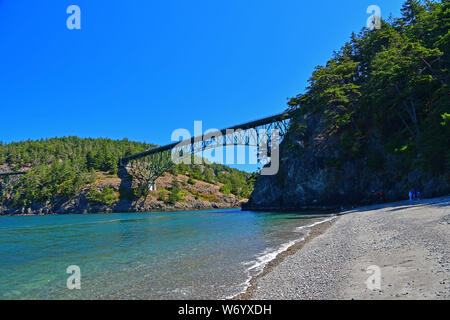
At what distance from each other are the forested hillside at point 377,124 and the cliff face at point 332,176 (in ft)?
0.42

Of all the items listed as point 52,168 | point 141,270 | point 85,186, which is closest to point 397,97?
point 141,270

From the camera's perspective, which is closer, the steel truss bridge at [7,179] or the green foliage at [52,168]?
the green foliage at [52,168]

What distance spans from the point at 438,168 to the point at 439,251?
67.5 feet

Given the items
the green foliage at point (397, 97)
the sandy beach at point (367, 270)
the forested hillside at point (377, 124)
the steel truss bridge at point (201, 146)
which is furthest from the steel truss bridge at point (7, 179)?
the sandy beach at point (367, 270)

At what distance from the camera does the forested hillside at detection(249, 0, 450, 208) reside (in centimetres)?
2353

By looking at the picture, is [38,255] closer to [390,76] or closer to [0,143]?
[390,76]

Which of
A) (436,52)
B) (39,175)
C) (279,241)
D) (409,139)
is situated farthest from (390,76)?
(39,175)

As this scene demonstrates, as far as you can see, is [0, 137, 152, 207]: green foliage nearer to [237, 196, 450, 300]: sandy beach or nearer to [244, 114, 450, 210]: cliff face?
[244, 114, 450, 210]: cliff face

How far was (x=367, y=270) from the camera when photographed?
6.48 meters

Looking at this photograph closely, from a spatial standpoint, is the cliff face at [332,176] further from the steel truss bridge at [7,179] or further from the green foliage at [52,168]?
the steel truss bridge at [7,179]

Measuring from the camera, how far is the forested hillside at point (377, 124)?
23.5 metres

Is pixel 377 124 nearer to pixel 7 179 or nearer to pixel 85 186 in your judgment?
pixel 85 186

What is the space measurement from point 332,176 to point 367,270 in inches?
1284
